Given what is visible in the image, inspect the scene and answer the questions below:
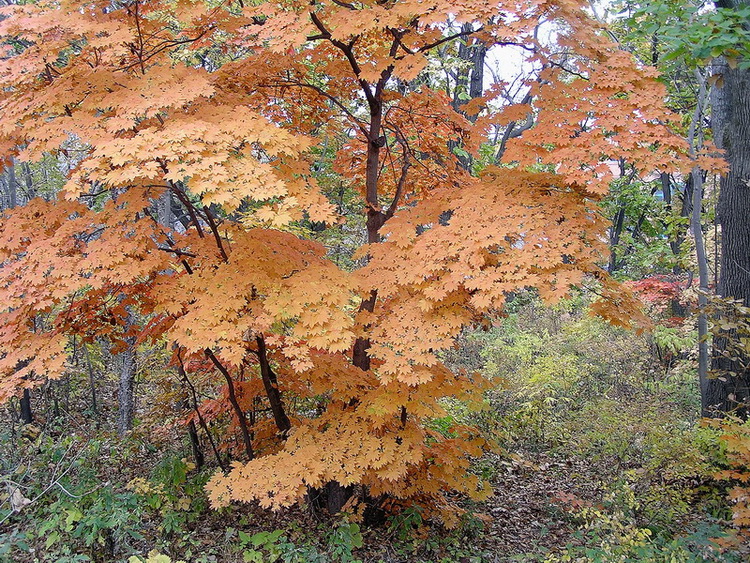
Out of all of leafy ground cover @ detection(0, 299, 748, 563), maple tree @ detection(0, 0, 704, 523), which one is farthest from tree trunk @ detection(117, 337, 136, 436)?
maple tree @ detection(0, 0, 704, 523)

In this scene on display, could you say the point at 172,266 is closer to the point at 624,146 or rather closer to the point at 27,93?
the point at 27,93

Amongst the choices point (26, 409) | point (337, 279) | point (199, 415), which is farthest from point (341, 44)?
point (26, 409)

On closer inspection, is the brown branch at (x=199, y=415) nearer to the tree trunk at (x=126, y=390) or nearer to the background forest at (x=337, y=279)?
the background forest at (x=337, y=279)

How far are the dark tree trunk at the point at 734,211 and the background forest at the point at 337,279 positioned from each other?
23 mm

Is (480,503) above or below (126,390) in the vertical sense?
below

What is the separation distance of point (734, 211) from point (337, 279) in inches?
179

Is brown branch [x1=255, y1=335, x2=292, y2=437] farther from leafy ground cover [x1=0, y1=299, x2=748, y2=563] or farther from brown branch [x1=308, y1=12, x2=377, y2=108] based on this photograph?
brown branch [x1=308, y1=12, x2=377, y2=108]

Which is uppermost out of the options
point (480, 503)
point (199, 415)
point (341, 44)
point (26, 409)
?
point (341, 44)

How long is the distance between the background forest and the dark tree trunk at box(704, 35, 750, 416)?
0.08ft

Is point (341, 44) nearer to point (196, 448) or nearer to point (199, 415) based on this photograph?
point (199, 415)

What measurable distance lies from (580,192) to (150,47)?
11.6 ft

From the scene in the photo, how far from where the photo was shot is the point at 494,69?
43.8 ft

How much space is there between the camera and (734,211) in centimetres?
534

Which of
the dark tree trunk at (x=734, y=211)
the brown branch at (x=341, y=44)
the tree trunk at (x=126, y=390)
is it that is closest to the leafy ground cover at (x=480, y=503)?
the tree trunk at (x=126, y=390)
